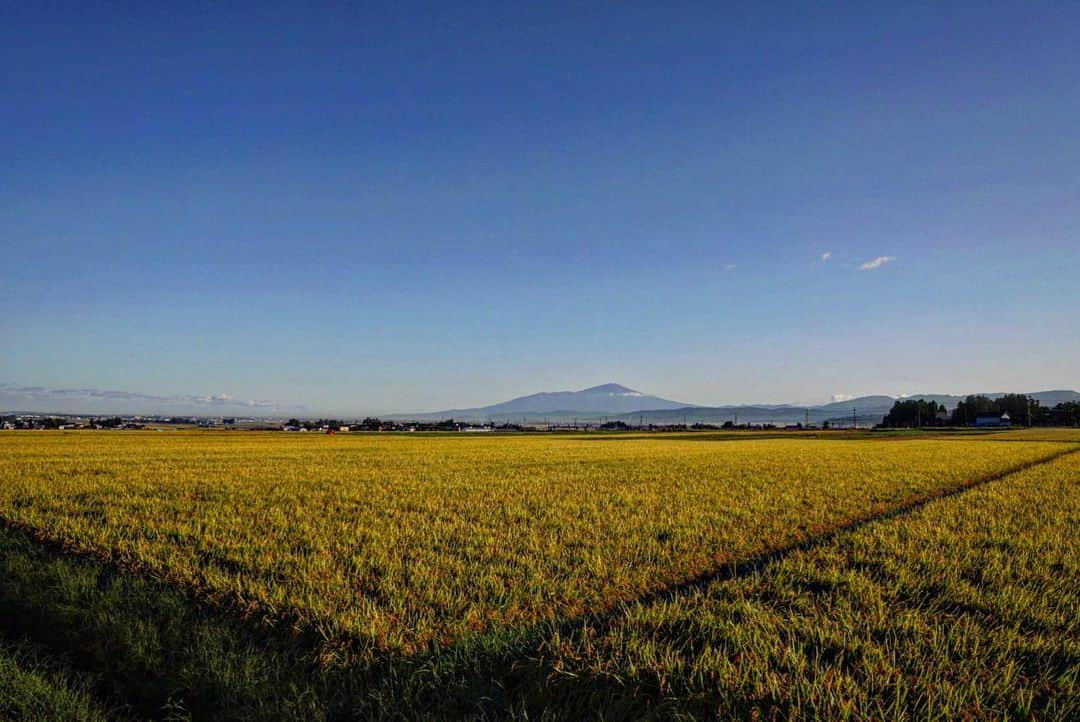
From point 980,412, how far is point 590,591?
683 ft

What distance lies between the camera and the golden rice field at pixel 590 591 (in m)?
4.27

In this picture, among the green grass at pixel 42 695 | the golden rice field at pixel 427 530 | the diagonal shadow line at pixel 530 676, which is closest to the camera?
the diagonal shadow line at pixel 530 676

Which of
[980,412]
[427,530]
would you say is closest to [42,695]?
Result: [427,530]

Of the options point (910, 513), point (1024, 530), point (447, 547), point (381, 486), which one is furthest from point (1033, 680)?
point (381, 486)

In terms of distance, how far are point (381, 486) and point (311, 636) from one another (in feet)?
40.7

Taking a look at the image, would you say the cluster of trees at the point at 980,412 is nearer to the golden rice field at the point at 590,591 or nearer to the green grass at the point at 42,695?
the golden rice field at the point at 590,591

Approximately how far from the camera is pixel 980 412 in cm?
17300

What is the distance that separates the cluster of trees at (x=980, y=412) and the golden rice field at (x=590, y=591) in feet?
593

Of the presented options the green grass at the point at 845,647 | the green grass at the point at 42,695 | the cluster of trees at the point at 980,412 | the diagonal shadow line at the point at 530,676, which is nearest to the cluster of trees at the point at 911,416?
the cluster of trees at the point at 980,412

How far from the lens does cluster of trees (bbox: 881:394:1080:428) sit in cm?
16412

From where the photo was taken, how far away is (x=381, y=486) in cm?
1745

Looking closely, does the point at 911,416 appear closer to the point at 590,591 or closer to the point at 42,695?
the point at 590,591

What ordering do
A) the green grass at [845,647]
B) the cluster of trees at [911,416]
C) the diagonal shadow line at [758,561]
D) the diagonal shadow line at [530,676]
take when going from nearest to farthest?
the green grass at [845,647] → the diagonal shadow line at [530,676] → the diagonal shadow line at [758,561] → the cluster of trees at [911,416]

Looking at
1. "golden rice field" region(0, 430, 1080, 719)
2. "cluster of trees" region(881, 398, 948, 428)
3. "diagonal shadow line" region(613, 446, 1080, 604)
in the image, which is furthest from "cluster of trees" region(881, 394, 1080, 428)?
"golden rice field" region(0, 430, 1080, 719)
